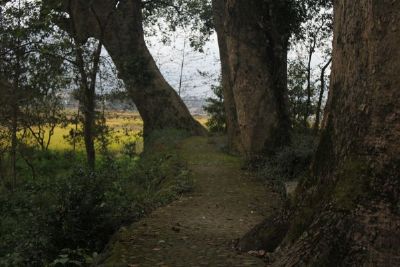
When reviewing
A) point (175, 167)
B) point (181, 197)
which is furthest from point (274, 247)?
point (175, 167)

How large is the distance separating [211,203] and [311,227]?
526cm

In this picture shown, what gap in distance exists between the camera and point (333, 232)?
4.00m

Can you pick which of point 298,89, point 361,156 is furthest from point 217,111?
point 361,156

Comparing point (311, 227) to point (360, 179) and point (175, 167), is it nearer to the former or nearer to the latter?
point (360, 179)

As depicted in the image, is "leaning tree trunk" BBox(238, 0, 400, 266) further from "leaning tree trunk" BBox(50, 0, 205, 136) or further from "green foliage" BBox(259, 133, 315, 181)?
"leaning tree trunk" BBox(50, 0, 205, 136)

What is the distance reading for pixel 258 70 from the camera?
13289mm

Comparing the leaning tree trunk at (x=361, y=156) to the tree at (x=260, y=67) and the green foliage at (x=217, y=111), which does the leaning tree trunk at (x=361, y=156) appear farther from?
the green foliage at (x=217, y=111)

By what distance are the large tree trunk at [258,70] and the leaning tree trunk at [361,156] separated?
28.9 ft

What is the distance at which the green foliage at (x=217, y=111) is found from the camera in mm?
29234

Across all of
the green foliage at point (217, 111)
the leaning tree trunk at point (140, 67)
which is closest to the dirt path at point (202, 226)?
the leaning tree trunk at point (140, 67)

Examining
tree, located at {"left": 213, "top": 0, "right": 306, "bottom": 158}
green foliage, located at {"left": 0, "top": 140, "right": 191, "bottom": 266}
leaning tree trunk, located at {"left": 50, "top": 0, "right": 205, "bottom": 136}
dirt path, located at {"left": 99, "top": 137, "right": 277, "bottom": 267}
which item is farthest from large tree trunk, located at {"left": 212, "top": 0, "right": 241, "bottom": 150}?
green foliage, located at {"left": 0, "top": 140, "right": 191, "bottom": 266}

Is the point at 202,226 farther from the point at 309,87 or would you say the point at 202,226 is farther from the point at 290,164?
the point at 309,87

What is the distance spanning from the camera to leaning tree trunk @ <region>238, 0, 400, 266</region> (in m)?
3.82

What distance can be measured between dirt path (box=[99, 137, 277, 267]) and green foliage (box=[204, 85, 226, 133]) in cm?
1602
